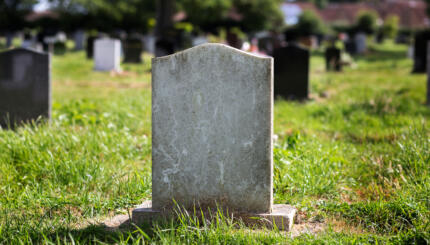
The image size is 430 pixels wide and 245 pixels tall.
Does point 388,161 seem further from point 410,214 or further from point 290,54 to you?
point 290,54

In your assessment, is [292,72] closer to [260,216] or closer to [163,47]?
[260,216]

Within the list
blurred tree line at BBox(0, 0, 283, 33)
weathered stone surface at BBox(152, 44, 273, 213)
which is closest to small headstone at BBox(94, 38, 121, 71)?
weathered stone surface at BBox(152, 44, 273, 213)

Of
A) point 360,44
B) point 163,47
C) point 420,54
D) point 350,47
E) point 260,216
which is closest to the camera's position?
point 260,216

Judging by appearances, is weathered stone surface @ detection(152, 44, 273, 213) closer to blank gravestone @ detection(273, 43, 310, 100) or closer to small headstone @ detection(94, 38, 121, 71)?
blank gravestone @ detection(273, 43, 310, 100)

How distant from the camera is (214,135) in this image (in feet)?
11.2

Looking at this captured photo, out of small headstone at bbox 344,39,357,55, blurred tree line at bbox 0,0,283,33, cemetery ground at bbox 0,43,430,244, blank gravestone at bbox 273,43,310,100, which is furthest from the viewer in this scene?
blurred tree line at bbox 0,0,283,33

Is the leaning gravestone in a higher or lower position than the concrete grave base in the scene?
higher

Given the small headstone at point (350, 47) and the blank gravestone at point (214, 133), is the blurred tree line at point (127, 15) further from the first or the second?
the blank gravestone at point (214, 133)

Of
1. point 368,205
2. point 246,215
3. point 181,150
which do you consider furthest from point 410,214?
point 181,150

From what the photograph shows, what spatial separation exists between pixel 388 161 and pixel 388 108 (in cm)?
346

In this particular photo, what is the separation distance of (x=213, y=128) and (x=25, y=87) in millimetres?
4050

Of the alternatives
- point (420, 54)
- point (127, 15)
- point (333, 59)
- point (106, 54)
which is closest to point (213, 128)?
point (106, 54)

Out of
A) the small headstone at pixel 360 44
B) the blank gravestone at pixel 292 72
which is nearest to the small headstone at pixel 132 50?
the blank gravestone at pixel 292 72

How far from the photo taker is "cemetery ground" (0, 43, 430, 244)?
121 inches
